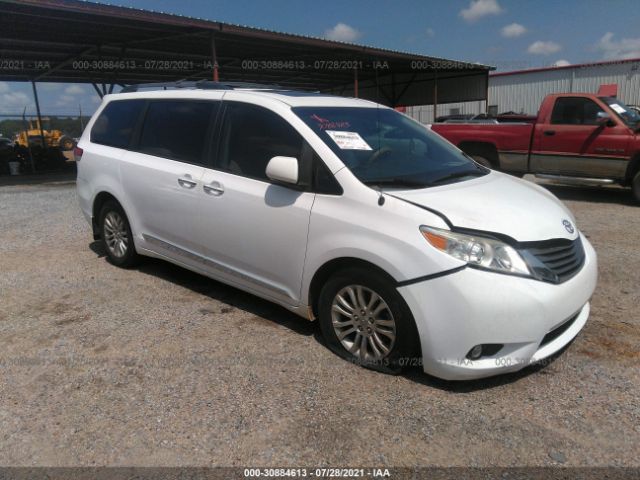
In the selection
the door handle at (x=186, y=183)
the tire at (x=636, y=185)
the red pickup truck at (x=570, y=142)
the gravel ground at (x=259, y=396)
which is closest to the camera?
the gravel ground at (x=259, y=396)

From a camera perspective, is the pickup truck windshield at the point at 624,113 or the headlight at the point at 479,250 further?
the pickup truck windshield at the point at 624,113

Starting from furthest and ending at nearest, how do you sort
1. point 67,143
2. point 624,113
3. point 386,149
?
point 67,143 → point 624,113 → point 386,149

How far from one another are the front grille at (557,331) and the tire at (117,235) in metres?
3.83

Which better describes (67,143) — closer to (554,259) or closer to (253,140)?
(253,140)

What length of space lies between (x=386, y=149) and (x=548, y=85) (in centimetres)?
3201

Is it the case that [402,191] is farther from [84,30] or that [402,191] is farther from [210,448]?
[84,30]

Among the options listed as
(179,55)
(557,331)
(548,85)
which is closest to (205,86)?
(557,331)

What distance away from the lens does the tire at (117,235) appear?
506cm

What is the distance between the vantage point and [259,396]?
9.78 feet

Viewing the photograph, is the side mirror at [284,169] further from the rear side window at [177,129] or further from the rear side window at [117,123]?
the rear side window at [117,123]

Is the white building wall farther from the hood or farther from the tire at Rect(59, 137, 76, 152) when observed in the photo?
the hood

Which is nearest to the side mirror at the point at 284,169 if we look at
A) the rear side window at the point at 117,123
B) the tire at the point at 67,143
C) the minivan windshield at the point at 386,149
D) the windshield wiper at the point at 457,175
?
the minivan windshield at the point at 386,149

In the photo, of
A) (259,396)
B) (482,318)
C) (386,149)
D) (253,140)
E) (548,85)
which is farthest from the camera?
(548,85)

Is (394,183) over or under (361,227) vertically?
over
